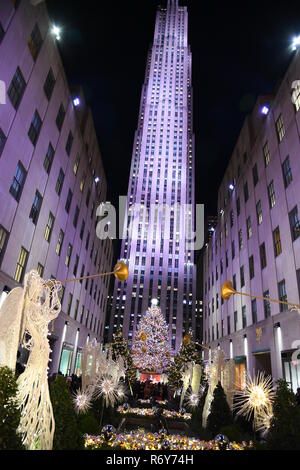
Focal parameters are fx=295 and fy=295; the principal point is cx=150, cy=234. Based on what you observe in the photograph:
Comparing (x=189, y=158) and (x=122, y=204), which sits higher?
(x=189, y=158)

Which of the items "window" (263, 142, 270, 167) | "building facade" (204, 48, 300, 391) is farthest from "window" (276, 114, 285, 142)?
"window" (263, 142, 270, 167)

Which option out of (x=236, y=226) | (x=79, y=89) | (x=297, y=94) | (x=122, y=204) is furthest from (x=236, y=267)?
(x=122, y=204)

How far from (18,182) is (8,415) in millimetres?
16447

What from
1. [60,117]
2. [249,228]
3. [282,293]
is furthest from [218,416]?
[60,117]

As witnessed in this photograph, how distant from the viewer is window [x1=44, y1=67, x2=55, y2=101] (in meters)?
22.8

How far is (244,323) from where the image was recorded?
30.3 metres

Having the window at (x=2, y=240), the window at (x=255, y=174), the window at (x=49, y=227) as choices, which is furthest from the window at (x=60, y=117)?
the window at (x=255, y=174)

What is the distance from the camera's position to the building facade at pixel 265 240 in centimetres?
2052

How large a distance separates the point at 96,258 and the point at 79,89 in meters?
23.1

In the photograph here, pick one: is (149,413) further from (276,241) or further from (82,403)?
(276,241)

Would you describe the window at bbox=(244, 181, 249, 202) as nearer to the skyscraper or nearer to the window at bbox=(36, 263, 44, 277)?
the window at bbox=(36, 263, 44, 277)

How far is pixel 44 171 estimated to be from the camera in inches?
919
